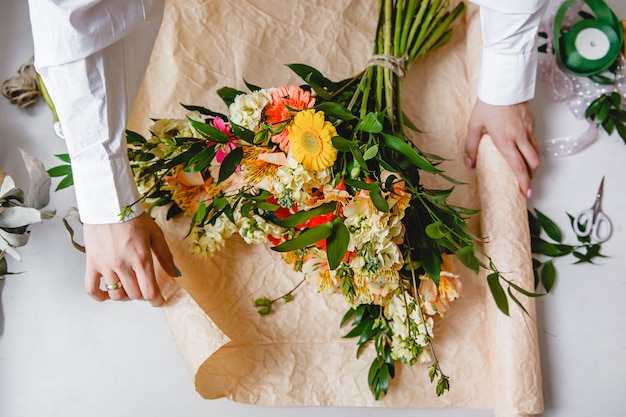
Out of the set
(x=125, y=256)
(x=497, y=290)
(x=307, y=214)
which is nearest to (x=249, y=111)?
(x=307, y=214)

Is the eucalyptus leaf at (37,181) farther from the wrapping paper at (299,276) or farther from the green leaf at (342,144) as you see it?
the green leaf at (342,144)

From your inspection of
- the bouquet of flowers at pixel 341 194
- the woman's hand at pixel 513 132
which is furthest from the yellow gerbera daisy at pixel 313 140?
the woman's hand at pixel 513 132

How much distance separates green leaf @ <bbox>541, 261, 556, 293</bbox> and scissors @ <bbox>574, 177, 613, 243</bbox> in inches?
2.7

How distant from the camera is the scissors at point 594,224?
88 centimetres

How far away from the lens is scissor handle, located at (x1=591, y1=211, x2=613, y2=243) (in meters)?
0.88

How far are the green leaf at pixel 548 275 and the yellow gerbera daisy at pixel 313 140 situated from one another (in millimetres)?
440

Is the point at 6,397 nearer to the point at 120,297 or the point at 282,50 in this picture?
the point at 120,297

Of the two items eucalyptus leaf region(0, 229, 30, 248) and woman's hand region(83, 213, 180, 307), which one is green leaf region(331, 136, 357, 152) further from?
eucalyptus leaf region(0, 229, 30, 248)

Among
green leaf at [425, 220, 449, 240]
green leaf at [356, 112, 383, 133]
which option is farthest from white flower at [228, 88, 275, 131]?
green leaf at [425, 220, 449, 240]

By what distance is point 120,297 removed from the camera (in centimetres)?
74

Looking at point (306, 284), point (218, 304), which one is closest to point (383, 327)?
point (306, 284)

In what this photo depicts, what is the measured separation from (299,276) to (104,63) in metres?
0.39

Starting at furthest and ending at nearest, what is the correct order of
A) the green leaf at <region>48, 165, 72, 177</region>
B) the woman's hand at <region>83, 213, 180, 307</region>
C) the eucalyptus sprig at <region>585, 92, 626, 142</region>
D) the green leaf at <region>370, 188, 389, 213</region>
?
the eucalyptus sprig at <region>585, 92, 626, 142</region> → the green leaf at <region>48, 165, 72, 177</region> → the woman's hand at <region>83, 213, 180, 307</region> → the green leaf at <region>370, 188, 389, 213</region>

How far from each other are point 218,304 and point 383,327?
0.23 meters
